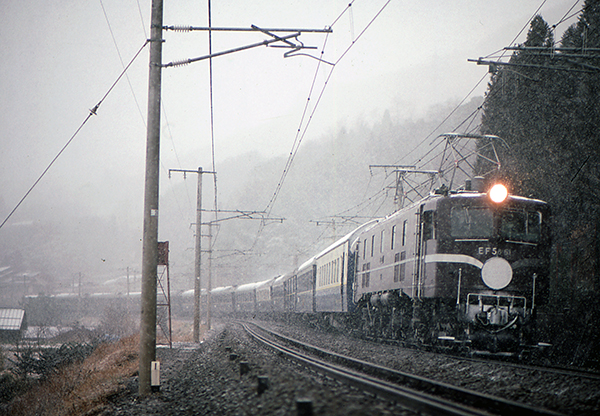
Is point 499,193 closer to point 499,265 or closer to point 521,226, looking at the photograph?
point 521,226

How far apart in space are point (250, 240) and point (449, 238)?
5787 inches

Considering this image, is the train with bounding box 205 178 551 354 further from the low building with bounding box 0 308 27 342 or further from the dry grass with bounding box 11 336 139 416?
the low building with bounding box 0 308 27 342

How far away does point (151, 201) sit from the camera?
36.1ft

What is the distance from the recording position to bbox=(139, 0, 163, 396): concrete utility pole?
425 inches

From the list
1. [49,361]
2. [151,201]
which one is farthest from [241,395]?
[49,361]

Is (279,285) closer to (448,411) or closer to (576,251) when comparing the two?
(576,251)

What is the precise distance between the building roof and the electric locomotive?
4884 centimetres

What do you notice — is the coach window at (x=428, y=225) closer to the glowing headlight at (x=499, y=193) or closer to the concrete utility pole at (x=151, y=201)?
the glowing headlight at (x=499, y=193)

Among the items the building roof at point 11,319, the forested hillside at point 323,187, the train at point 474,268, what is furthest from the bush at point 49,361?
the forested hillside at point 323,187

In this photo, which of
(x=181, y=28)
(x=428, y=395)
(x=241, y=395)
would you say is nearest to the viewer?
(x=428, y=395)

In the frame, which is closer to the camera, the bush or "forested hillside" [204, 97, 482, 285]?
the bush

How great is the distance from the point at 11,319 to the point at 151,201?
49.9 m

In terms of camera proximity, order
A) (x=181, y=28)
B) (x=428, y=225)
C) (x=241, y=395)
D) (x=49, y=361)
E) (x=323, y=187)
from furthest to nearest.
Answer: (x=323, y=187) → (x=49, y=361) → (x=428, y=225) → (x=181, y=28) → (x=241, y=395)

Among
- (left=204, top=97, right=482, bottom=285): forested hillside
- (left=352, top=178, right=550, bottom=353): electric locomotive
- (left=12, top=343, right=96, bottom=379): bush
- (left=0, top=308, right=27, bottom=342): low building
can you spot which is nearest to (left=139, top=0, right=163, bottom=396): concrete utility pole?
(left=352, top=178, right=550, bottom=353): electric locomotive
